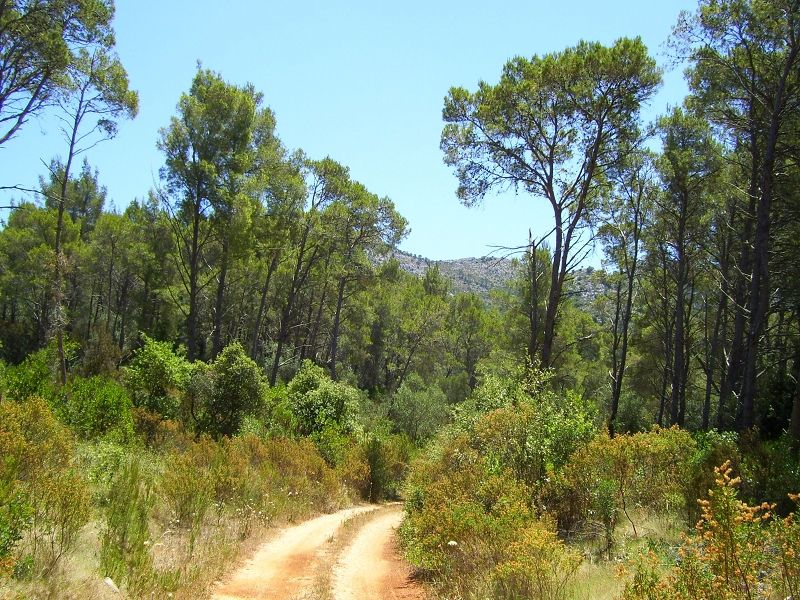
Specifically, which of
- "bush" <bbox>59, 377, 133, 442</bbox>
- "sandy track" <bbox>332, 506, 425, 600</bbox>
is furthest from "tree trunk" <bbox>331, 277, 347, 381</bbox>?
"sandy track" <bbox>332, 506, 425, 600</bbox>

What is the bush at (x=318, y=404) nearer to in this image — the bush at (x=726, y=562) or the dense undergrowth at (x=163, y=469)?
the dense undergrowth at (x=163, y=469)

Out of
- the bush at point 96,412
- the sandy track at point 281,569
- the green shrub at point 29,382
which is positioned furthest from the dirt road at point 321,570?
the green shrub at point 29,382

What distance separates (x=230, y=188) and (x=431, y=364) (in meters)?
28.4

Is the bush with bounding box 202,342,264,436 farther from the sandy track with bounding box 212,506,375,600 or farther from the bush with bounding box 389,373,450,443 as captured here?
the bush with bounding box 389,373,450,443

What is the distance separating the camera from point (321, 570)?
8641 mm

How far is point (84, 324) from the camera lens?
153ft

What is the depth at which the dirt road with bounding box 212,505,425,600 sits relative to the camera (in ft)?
24.3

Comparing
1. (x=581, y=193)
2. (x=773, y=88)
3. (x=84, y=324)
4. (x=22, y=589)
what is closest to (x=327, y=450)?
(x=581, y=193)

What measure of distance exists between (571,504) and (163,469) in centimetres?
808

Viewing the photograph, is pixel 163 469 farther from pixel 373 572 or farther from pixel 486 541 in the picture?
pixel 486 541

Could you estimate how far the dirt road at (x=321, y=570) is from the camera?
24.3 feet

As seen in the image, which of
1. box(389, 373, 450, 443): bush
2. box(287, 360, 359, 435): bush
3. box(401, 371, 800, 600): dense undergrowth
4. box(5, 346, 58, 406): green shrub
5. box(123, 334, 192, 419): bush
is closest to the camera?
box(401, 371, 800, 600): dense undergrowth

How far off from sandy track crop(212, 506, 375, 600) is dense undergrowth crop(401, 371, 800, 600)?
172 centimetres

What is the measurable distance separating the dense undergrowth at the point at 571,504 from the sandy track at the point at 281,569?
1719 millimetres
